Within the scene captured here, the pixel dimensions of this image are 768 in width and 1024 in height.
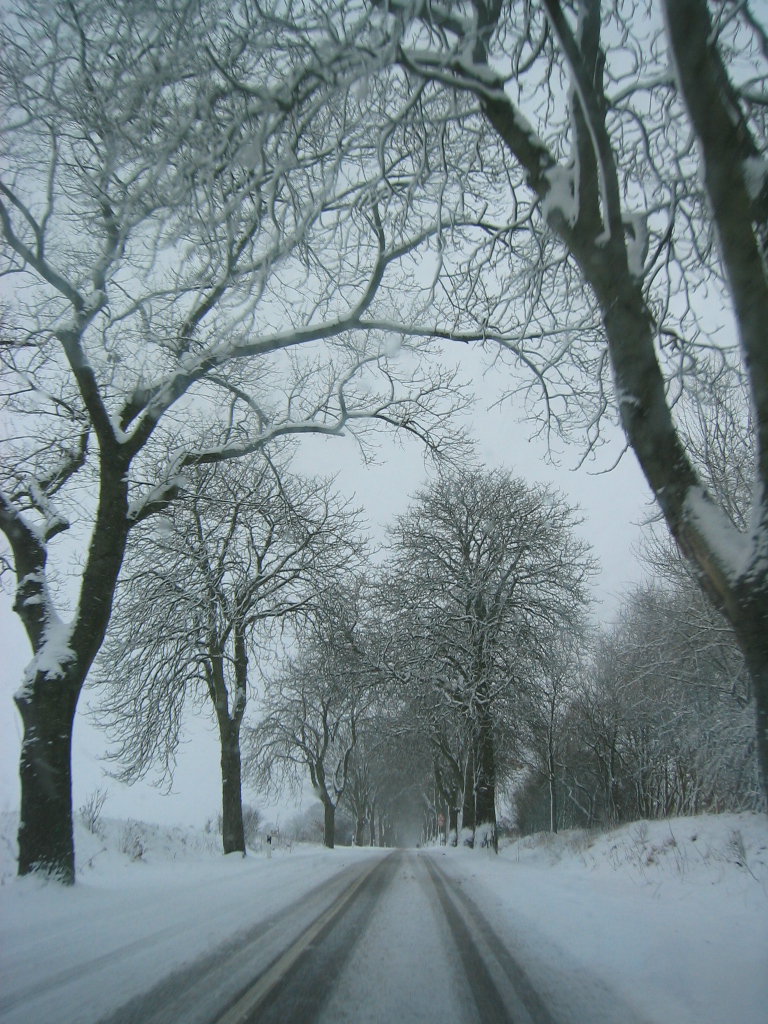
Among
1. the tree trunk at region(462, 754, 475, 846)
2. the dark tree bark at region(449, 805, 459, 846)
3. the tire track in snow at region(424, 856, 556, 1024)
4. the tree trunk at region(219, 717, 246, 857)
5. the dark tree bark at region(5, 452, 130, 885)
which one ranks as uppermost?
the dark tree bark at region(5, 452, 130, 885)

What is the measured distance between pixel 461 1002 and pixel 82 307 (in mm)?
8171

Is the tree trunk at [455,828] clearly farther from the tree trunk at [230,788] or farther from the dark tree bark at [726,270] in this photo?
the dark tree bark at [726,270]

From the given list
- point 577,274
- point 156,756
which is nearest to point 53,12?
point 577,274

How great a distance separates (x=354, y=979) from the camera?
3.44m

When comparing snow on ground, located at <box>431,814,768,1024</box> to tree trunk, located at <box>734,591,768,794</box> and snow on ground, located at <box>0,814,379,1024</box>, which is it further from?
snow on ground, located at <box>0,814,379,1024</box>

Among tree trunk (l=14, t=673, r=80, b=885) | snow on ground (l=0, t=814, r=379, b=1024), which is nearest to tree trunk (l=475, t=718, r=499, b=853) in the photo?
snow on ground (l=0, t=814, r=379, b=1024)

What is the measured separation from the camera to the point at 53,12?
4.37 m

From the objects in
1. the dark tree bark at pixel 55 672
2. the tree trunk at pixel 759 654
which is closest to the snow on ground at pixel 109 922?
the dark tree bark at pixel 55 672

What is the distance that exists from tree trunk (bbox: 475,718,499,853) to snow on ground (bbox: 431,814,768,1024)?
5.39 metres

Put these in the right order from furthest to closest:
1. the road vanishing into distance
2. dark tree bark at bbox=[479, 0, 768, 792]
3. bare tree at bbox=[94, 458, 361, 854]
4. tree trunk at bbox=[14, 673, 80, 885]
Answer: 1. bare tree at bbox=[94, 458, 361, 854]
2. tree trunk at bbox=[14, 673, 80, 885]
3. dark tree bark at bbox=[479, 0, 768, 792]
4. the road vanishing into distance

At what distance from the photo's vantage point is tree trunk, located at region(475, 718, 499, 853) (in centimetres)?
1638

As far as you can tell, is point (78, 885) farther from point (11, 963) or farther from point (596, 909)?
point (596, 909)

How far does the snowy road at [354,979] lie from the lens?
2.88m

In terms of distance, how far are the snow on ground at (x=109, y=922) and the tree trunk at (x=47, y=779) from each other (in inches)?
10.1
